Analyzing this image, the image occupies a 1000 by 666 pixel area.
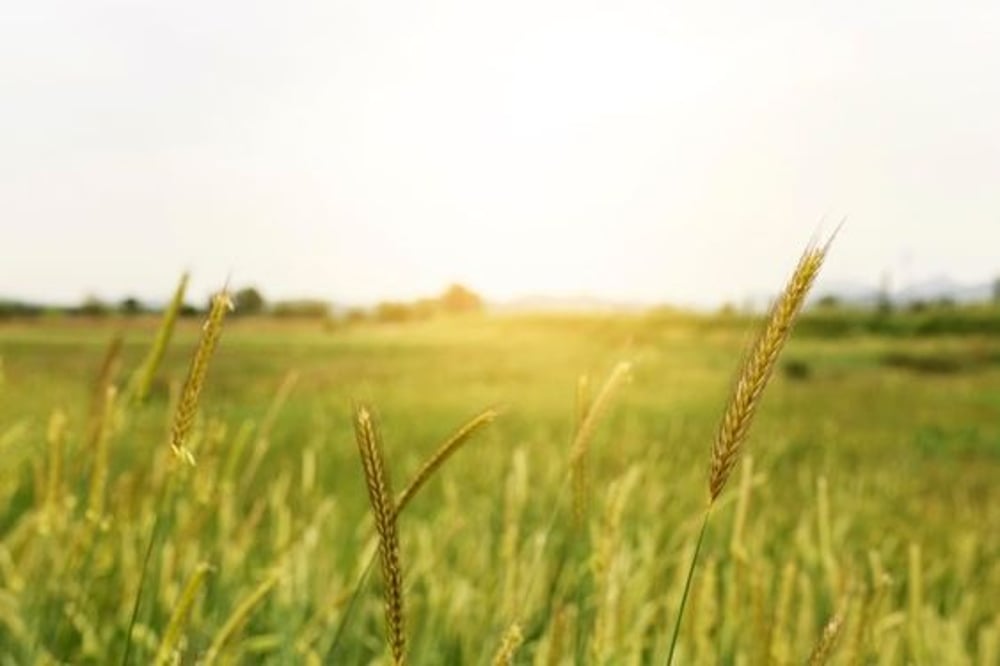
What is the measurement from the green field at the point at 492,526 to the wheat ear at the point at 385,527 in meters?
0.07

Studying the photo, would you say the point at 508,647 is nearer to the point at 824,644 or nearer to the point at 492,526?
the point at 824,644

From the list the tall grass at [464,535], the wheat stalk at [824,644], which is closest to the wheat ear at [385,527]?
the tall grass at [464,535]

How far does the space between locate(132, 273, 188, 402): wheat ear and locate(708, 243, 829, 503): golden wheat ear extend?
0.79 meters

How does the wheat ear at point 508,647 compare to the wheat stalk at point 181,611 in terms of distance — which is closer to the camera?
the wheat ear at point 508,647

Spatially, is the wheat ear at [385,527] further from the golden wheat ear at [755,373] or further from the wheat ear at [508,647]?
the golden wheat ear at [755,373]

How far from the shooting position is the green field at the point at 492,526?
2279 mm

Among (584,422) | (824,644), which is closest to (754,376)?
(824,644)

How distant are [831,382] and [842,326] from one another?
94.3ft

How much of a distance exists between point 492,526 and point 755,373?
15.2ft

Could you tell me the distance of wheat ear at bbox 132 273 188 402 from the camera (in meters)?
1.58

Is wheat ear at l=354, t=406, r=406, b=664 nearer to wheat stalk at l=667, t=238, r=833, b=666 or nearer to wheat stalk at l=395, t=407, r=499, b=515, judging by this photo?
wheat stalk at l=395, t=407, r=499, b=515

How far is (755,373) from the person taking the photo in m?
1.10

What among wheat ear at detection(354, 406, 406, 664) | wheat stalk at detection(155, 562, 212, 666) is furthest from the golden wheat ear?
wheat stalk at detection(155, 562, 212, 666)

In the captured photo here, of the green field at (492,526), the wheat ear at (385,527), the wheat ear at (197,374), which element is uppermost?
the wheat ear at (197,374)
